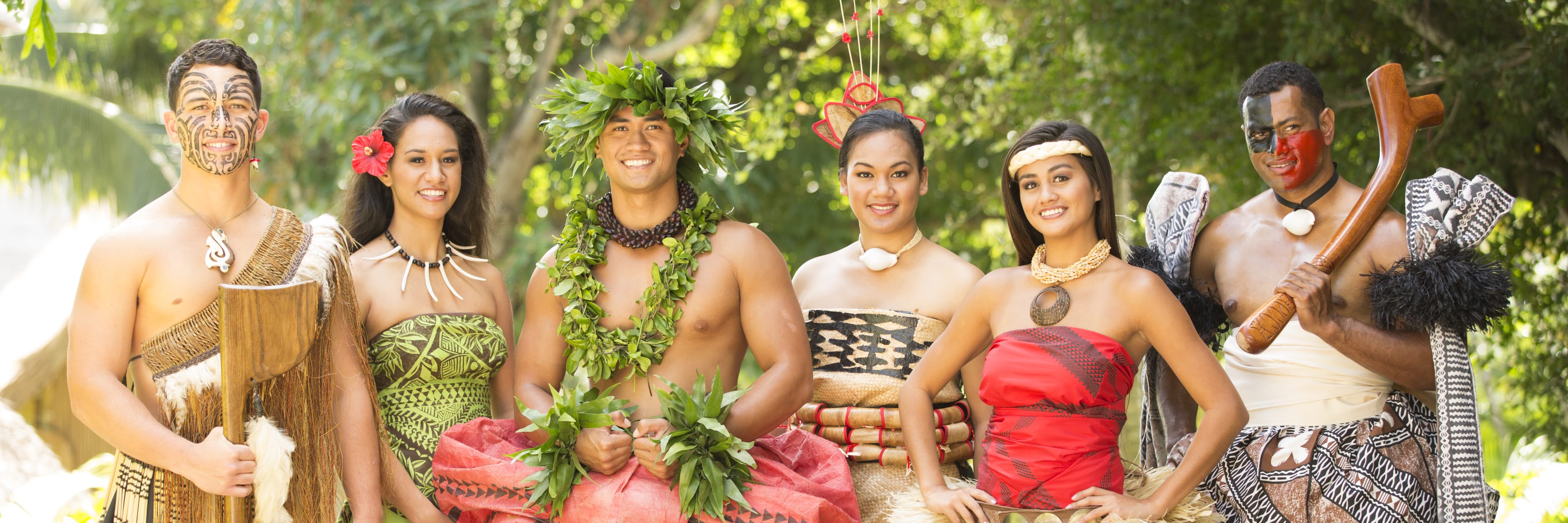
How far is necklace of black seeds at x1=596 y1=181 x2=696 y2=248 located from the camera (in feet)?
10.6

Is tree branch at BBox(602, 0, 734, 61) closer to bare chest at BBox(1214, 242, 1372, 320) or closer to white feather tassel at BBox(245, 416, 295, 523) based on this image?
bare chest at BBox(1214, 242, 1372, 320)

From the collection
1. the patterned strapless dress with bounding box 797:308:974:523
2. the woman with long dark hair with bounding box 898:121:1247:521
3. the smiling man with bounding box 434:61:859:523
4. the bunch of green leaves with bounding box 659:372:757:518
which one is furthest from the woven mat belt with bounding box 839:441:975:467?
the bunch of green leaves with bounding box 659:372:757:518

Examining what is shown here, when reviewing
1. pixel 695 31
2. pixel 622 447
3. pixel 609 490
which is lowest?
pixel 609 490

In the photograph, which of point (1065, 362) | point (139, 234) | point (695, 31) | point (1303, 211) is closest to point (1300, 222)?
point (1303, 211)

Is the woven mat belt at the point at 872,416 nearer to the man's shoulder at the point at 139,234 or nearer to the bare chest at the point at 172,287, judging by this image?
the bare chest at the point at 172,287

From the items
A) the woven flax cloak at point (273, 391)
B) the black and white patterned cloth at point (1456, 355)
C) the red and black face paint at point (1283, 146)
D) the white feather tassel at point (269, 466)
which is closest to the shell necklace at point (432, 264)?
the woven flax cloak at point (273, 391)

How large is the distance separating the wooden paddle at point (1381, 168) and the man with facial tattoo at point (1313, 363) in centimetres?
8

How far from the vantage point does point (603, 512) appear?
2863mm

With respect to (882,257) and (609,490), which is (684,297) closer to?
(609,490)

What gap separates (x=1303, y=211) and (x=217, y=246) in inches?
121

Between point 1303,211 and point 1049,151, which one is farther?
Answer: point 1303,211

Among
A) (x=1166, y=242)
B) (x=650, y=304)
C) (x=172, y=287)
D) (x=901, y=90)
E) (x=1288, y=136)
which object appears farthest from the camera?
(x=901, y=90)

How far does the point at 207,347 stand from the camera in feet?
9.32

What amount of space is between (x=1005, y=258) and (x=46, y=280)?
27.9ft
